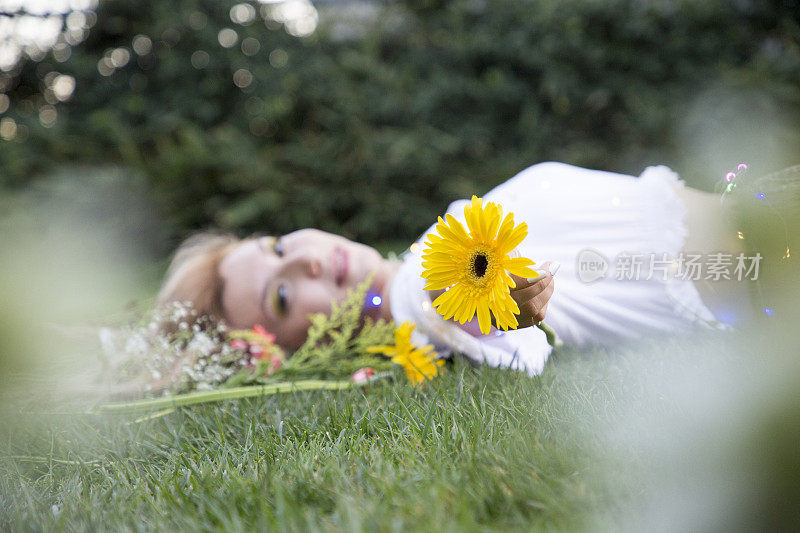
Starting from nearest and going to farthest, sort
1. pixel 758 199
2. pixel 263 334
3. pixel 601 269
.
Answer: pixel 758 199, pixel 601 269, pixel 263 334

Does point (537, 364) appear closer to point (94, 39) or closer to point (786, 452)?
point (786, 452)

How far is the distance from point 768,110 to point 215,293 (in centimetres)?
335

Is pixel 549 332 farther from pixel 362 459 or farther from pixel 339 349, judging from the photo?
pixel 339 349

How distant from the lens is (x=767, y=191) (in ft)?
4.35

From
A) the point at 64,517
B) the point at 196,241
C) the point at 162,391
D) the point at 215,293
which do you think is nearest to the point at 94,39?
the point at 196,241

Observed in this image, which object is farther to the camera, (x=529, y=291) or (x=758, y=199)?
(x=758, y=199)

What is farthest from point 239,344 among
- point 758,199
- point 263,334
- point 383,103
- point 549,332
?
point 383,103

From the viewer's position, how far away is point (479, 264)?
90 cm

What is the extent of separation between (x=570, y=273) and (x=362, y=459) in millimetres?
914

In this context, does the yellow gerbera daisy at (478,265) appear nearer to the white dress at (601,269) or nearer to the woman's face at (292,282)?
the white dress at (601,269)

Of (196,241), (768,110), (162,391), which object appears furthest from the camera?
(768,110)

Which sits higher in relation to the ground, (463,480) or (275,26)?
(275,26)

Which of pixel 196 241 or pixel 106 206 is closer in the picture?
pixel 196 241

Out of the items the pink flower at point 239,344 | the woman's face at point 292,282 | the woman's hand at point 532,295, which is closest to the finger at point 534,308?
the woman's hand at point 532,295
